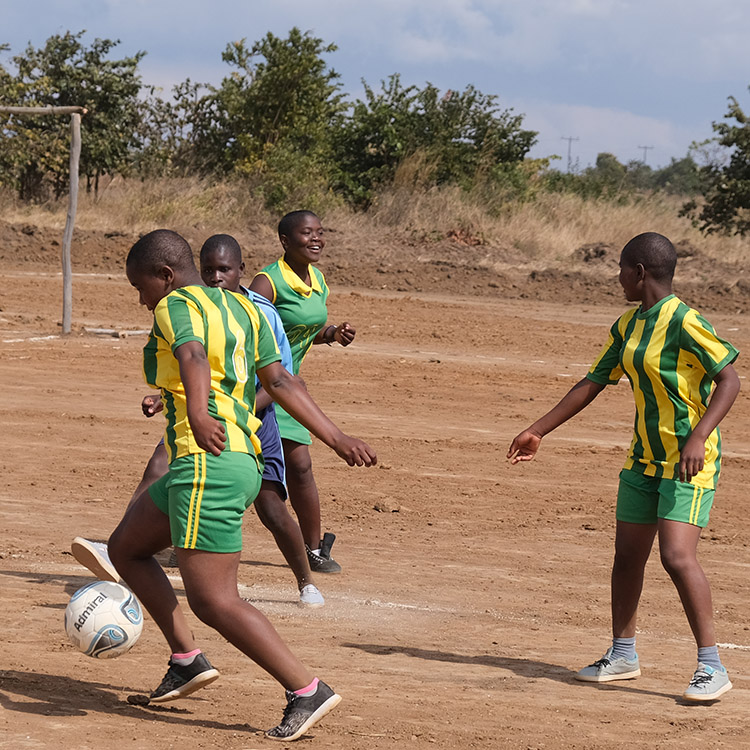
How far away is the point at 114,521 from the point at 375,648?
3.03 m

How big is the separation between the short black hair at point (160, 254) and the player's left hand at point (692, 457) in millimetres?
2131

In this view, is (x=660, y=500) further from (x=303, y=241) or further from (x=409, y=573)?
(x=303, y=241)

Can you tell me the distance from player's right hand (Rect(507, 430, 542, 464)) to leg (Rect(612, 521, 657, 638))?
54cm

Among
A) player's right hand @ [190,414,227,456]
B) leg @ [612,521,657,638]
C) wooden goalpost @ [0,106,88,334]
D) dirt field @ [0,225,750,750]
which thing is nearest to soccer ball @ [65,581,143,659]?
dirt field @ [0,225,750,750]

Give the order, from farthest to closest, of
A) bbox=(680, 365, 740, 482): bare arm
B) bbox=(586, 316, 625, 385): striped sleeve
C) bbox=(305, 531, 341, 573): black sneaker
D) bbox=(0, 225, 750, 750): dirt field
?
bbox=(305, 531, 341, 573): black sneaker
bbox=(586, 316, 625, 385): striped sleeve
bbox=(680, 365, 740, 482): bare arm
bbox=(0, 225, 750, 750): dirt field

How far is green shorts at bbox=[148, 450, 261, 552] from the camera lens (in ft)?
13.2

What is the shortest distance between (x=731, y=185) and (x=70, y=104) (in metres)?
17.9

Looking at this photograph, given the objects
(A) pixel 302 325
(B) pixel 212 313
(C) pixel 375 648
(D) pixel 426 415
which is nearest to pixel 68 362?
(D) pixel 426 415

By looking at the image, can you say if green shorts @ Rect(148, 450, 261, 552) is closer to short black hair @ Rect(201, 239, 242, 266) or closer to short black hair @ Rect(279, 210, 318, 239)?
short black hair @ Rect(201, 239, 242, 266)

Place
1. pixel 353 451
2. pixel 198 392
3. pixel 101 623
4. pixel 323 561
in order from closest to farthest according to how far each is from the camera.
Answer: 1. pixel 198 392
2. pixel 353 451
3. pixel 101 623
4. pixel 323 561

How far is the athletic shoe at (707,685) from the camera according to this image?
482 cm

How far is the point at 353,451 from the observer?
168 inches

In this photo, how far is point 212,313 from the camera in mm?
4078

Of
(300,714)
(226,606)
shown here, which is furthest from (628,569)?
(226,606)
